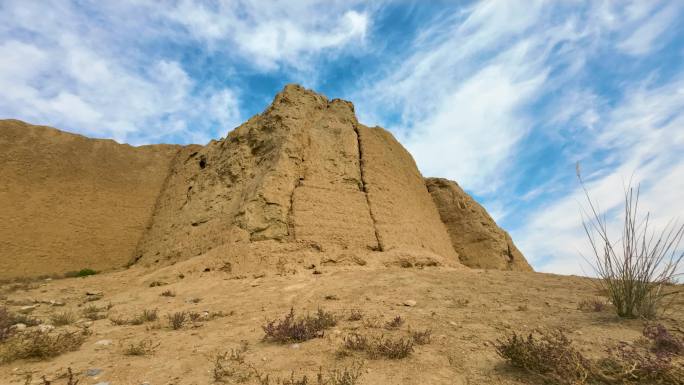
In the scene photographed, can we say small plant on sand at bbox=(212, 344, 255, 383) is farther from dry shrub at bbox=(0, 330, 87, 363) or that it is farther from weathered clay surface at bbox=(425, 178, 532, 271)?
weathered clay surface at bbox=(425, 178, 532, 271)

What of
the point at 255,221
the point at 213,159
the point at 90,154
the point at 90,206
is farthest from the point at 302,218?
the point at 90,154

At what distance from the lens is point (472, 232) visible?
12.7m

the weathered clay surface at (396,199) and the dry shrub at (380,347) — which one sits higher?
the weathered clay surface at (396,199)

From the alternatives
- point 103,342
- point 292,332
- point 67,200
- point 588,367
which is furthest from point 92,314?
point 67,200

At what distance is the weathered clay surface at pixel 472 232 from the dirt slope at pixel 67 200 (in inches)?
440

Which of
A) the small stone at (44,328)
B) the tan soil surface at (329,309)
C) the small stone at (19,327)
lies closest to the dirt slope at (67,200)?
the tan soil surface at (329,309)

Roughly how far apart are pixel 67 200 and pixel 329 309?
12760 mm

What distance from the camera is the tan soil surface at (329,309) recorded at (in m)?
2.98

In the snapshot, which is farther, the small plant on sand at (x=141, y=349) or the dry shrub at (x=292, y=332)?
the dry shrub at (x=292, y=332)

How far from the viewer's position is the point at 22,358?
10.8 feet

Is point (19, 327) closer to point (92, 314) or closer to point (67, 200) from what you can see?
point (92, 314)

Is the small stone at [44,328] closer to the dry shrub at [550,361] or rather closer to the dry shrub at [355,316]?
the dry shrub at [355,316]

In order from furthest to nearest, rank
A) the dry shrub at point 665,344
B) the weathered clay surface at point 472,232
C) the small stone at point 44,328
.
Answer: the weathered clay surface at point 472,232 → the small stone at point 44,328 → the dry shrub at point 665,344

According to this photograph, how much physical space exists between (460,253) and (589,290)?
6.53 m
